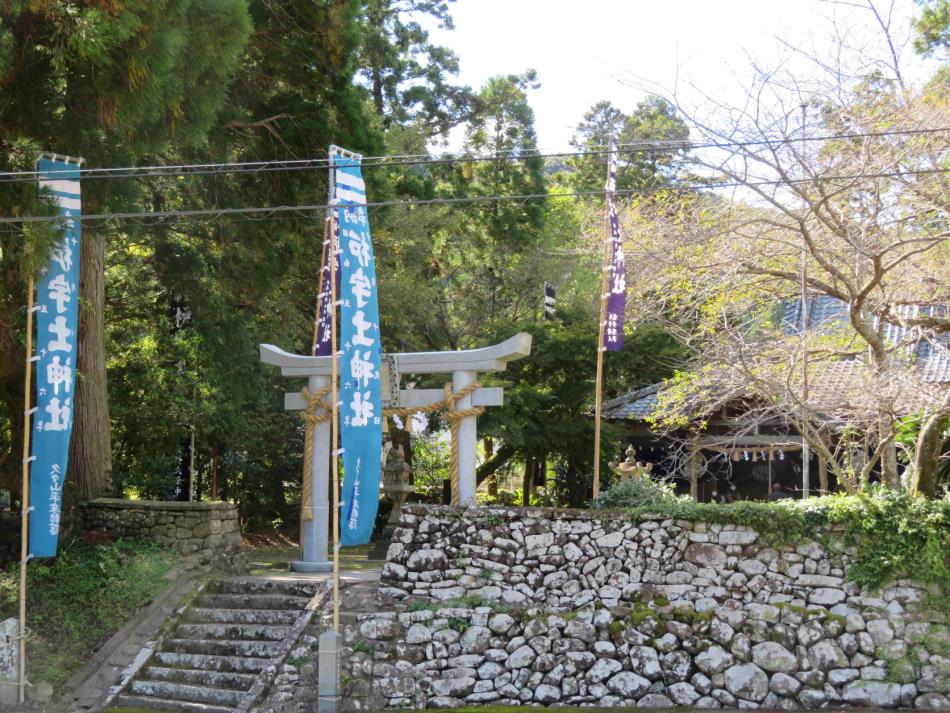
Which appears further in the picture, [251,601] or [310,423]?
[310,423]

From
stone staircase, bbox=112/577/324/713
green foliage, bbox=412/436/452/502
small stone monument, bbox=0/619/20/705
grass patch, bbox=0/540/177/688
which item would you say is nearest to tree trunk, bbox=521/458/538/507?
green foliage, bbox=412/436/452/502

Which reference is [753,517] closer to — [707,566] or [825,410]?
[707,566]

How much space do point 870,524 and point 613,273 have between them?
423 cm

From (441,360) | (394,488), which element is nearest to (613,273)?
(441,360)

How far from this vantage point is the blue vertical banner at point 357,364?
11.1 metres

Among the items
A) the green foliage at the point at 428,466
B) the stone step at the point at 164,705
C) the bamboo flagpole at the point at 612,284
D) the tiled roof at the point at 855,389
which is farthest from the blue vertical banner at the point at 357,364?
Answer: the green foliage at the point at 428,466

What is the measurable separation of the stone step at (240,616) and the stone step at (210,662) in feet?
2.07

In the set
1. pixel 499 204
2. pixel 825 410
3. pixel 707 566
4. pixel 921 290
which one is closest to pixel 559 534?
pixel 707 566

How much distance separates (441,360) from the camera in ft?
43.5

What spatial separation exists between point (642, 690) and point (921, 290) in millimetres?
6109

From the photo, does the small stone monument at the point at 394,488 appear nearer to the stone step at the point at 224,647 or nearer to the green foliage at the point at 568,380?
the green foliage at the point at 568,380

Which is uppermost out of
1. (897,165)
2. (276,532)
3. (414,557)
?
(897,165)

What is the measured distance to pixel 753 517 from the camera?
11.5m

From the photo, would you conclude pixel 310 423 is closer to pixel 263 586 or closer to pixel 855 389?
pixel 263 586
